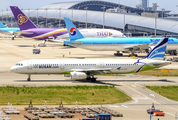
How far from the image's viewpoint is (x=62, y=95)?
4572 cm

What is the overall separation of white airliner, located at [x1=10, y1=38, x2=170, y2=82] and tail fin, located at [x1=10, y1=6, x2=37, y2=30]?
69.3 m

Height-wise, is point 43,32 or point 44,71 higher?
point 43,32

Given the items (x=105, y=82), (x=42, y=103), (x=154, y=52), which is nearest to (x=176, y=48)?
(x=154, y=52)

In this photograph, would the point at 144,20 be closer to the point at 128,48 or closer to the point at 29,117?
the point at 128,48

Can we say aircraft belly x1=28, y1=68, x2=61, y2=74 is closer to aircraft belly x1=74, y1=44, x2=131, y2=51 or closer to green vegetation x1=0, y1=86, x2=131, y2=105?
green vegetation x1=0, y1=86, x2=131, y2=105

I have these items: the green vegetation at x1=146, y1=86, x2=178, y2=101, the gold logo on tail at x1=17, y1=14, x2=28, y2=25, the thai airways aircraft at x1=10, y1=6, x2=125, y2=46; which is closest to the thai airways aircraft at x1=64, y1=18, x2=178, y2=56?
the thai airways aircraft at x1=10, y1=6, x2=125, y2=46

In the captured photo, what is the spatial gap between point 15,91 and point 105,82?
16284 mm

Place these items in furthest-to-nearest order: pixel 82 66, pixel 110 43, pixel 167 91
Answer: pixel 110 43 < pixel 82 66 < pixel 167 91

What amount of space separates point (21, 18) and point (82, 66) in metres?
71.6

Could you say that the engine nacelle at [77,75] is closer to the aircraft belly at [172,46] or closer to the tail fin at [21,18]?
the aircraft belly at [172,46]

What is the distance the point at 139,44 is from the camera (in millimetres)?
94062

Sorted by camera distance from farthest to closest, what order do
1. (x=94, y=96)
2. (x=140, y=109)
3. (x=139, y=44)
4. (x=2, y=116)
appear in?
1. (x=139, y=44)
2. (x=94, y=96)
3. (x=140, y=109)
4. (x=2, y=116)

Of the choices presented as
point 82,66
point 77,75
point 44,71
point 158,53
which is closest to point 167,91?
point 158,53

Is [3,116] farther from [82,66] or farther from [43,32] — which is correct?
[43,32]
